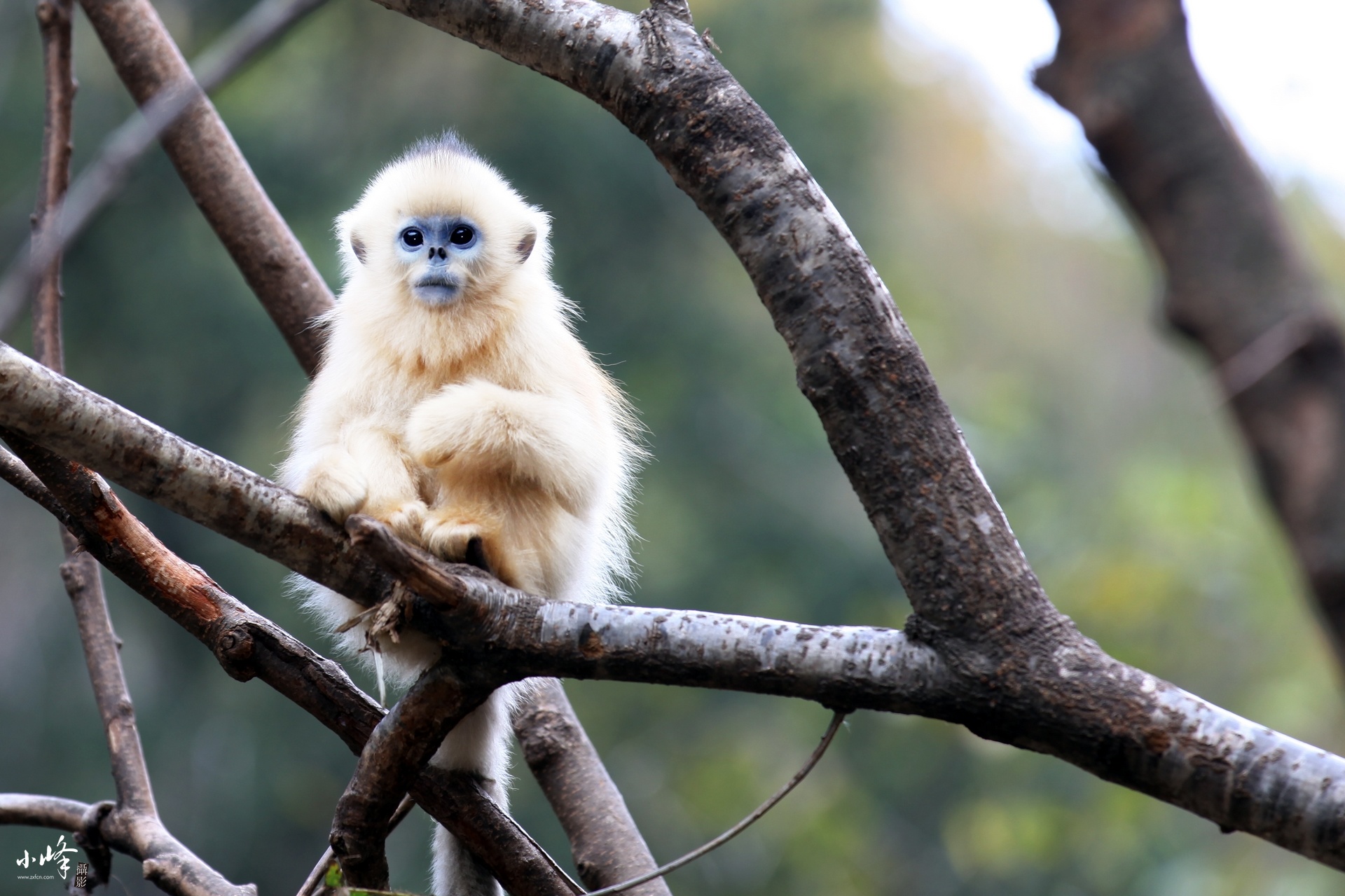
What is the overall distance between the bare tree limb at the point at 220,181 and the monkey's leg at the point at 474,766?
1050 millimetres

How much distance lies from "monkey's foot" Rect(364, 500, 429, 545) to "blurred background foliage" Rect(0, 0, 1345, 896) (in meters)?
4.22

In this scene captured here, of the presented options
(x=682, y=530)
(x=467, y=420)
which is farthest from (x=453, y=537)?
(x=682, y=530)

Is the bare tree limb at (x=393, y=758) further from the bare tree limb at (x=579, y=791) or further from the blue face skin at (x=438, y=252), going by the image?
the blue face skin at (x=438, y=252)

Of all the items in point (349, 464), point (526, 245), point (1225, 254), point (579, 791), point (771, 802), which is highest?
point (526, 245)

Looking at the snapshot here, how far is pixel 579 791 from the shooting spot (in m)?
2.26

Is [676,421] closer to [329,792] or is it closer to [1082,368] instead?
[329,792]

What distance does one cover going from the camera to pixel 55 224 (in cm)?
194

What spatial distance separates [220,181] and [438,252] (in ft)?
2.54

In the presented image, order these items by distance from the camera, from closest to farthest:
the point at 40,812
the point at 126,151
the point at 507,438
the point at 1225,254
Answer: the point at 1225,254 < the point at 126,151 < the point at 507,438 < the point at 40,812

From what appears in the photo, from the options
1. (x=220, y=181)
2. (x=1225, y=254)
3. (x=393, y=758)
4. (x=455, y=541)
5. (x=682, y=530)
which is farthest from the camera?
(x=682, y=530)

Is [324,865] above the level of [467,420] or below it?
below

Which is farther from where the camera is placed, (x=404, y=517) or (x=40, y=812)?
(x=40, y=812)

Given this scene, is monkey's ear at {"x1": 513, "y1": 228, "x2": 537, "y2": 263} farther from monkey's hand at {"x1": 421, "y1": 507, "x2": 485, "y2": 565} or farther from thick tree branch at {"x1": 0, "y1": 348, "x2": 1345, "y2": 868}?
thick tree branch at {"x1": 0, "y1": 348, "x2": 1345, "y2": 868}

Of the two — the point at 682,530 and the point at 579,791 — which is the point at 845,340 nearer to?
the point at 579,791
